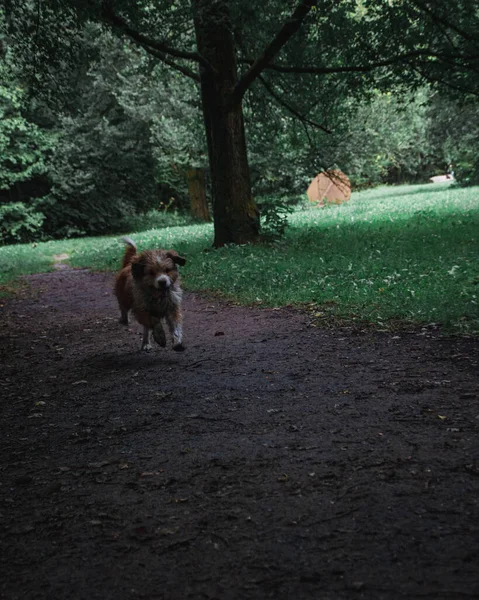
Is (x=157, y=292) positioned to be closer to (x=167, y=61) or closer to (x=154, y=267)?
(x=154, y=267)

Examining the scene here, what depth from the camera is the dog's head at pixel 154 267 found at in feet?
20.9

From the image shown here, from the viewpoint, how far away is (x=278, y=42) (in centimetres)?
1280

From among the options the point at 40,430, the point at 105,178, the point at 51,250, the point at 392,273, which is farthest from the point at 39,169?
the point at 40,430

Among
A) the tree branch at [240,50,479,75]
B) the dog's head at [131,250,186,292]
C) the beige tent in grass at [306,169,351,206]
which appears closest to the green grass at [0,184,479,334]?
the dog's head at [131,250,186,292]

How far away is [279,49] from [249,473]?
1208 cm

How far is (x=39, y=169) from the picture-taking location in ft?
95.9

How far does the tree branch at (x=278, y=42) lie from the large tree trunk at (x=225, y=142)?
1.78ft

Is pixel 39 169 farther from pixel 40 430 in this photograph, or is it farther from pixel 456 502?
pixel 456 502

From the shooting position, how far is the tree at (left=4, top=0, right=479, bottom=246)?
1260 cm

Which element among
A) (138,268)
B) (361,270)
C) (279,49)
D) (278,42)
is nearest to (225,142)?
(279,49)

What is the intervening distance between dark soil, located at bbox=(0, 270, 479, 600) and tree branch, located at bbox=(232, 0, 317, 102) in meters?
8.43

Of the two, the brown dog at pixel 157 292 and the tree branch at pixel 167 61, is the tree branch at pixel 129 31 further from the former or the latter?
the brown dog at pixel 157 292

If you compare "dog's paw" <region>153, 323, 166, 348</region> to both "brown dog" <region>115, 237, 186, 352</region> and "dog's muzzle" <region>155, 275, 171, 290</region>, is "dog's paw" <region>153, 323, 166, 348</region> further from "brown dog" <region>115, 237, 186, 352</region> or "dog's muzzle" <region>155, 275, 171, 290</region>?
"dog's muzzle" <region>155, 275, 171, 290</region>

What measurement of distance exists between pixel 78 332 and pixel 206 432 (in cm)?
510
